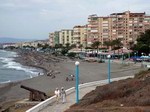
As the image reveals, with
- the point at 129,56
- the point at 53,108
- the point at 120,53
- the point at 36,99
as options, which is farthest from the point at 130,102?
the point at 120,53

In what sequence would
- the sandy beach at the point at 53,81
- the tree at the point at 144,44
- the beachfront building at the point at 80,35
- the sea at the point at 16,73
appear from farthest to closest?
the beachfront building at the point at 80,35 < the tree at the point at 144,44 < the sea at the point at 16,73 < the sandy beach at the point at 53,81

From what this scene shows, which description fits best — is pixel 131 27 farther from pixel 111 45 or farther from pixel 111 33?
pixel 111 45

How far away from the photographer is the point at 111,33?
387 feet

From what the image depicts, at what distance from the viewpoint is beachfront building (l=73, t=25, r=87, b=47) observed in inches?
5245

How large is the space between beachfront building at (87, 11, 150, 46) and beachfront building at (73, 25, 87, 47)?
38.5 ft

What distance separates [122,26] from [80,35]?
2823 cm

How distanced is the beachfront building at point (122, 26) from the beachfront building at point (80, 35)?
11.7 meters

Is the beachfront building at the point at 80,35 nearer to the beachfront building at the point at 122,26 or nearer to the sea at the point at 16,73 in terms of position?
the beachfront building at the point at 122,26

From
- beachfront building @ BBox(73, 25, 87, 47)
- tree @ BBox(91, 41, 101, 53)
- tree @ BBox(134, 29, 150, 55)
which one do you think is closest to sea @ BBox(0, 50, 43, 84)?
tree @ BBox(134, 29, 150, 55)

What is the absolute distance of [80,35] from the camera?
5522 inches

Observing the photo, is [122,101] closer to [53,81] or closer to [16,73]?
[53,81]

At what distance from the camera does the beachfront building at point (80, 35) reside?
437 feet

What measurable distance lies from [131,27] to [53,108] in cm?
10149

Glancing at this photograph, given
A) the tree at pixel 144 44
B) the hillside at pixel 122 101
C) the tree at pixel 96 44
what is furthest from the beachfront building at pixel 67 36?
the hillside at pixel 122 101
